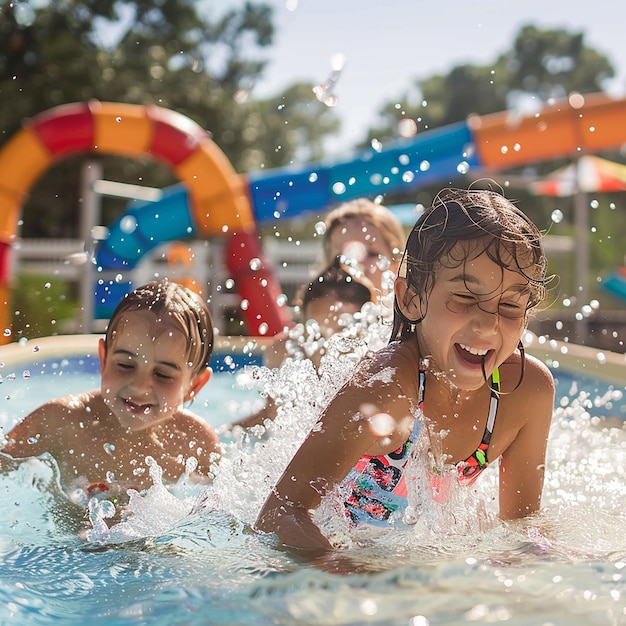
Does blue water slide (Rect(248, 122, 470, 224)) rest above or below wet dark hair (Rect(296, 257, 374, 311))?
above

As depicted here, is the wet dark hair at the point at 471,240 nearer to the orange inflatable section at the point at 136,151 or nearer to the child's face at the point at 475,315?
the child's face at the point at 475,315

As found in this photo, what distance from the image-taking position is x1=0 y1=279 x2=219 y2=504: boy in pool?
2.51m

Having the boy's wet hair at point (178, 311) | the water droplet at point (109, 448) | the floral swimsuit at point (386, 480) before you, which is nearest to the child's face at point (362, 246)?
the boy's wet hair at point (178, 311)

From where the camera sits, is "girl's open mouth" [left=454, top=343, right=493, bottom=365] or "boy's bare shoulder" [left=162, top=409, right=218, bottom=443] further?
"boy's bare shoulder" [left=162, top=409, right=218, bottom=443]

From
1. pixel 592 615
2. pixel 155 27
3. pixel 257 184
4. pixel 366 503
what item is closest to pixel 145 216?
pixel 257 184

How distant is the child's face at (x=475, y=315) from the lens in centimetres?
189

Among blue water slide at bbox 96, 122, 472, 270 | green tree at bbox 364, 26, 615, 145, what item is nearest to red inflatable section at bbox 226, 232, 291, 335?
blue water slide at bbox 96, 122, 472, 270

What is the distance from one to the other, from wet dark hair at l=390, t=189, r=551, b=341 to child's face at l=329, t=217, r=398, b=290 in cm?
175

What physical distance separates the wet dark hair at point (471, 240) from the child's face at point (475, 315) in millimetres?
24

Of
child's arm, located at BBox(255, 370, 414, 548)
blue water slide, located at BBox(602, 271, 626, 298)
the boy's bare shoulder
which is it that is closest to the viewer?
child's arm, located at BBox(255, 370, 414, 548)

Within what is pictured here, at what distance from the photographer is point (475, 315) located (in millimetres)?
1882

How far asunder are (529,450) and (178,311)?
1.10 metres

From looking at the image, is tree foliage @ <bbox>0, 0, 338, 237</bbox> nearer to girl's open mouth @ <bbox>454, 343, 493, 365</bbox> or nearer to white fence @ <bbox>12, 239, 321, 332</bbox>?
white fence @ <bbox>12, 239, 321, 332</bbox>

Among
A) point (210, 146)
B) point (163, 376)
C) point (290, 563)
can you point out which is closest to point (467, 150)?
point (210, 146)
